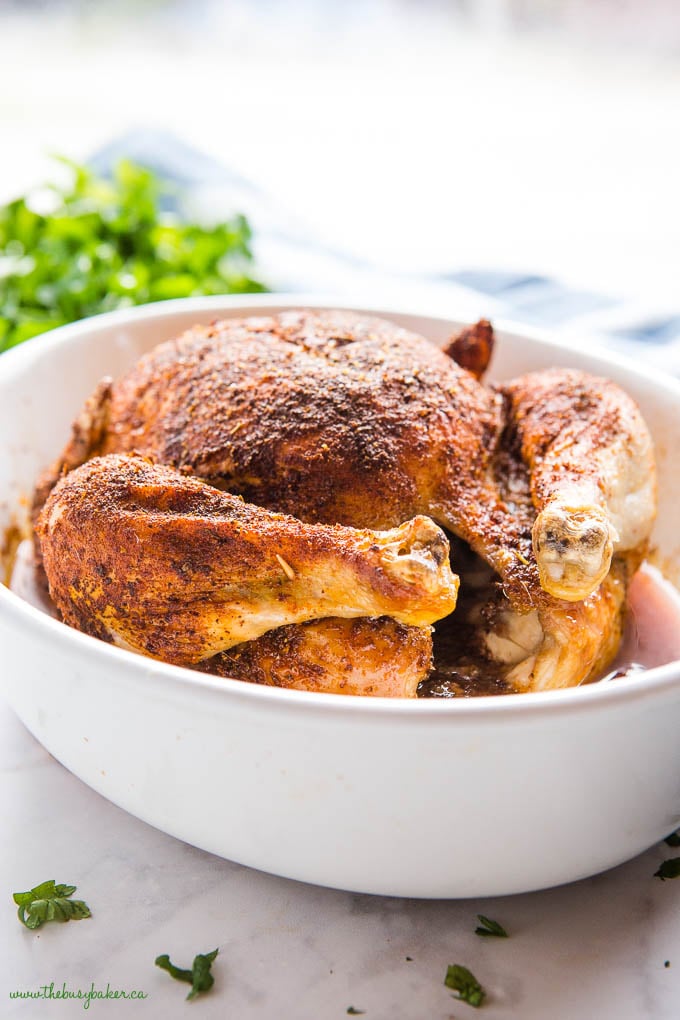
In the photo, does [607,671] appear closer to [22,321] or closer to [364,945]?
[364,945]

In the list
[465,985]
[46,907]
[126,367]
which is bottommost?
[46,907]

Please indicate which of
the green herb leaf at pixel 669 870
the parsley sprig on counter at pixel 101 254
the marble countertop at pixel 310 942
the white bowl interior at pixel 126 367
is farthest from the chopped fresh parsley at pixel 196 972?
the parsley sprig on counter at pixel 101 254

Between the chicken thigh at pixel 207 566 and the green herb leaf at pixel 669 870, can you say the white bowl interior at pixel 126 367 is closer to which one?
the chicken thigh at pixel 207 566

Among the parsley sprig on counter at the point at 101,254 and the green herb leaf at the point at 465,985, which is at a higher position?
the parsley sprig on counter at the point at 101,254

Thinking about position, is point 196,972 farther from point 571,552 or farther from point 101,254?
point 101,254

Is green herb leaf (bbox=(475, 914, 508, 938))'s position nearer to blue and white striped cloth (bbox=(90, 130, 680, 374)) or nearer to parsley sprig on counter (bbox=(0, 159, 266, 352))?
blue and white striped cloth (bbox=(90, 130, 680, 374))

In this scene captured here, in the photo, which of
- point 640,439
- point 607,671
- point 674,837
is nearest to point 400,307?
point 640,439

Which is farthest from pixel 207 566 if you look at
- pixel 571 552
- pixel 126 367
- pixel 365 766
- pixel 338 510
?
pixel 126 367

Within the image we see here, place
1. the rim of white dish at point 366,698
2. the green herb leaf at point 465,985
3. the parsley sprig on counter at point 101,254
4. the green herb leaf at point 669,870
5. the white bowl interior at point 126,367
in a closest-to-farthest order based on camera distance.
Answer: the rim of white dish at point 366,698, the green herb leaf at point 465,985, the green herb leaf at point 669,870, the white bowl interior at point 126,367, the parsley sprig on counter at point 101,254
